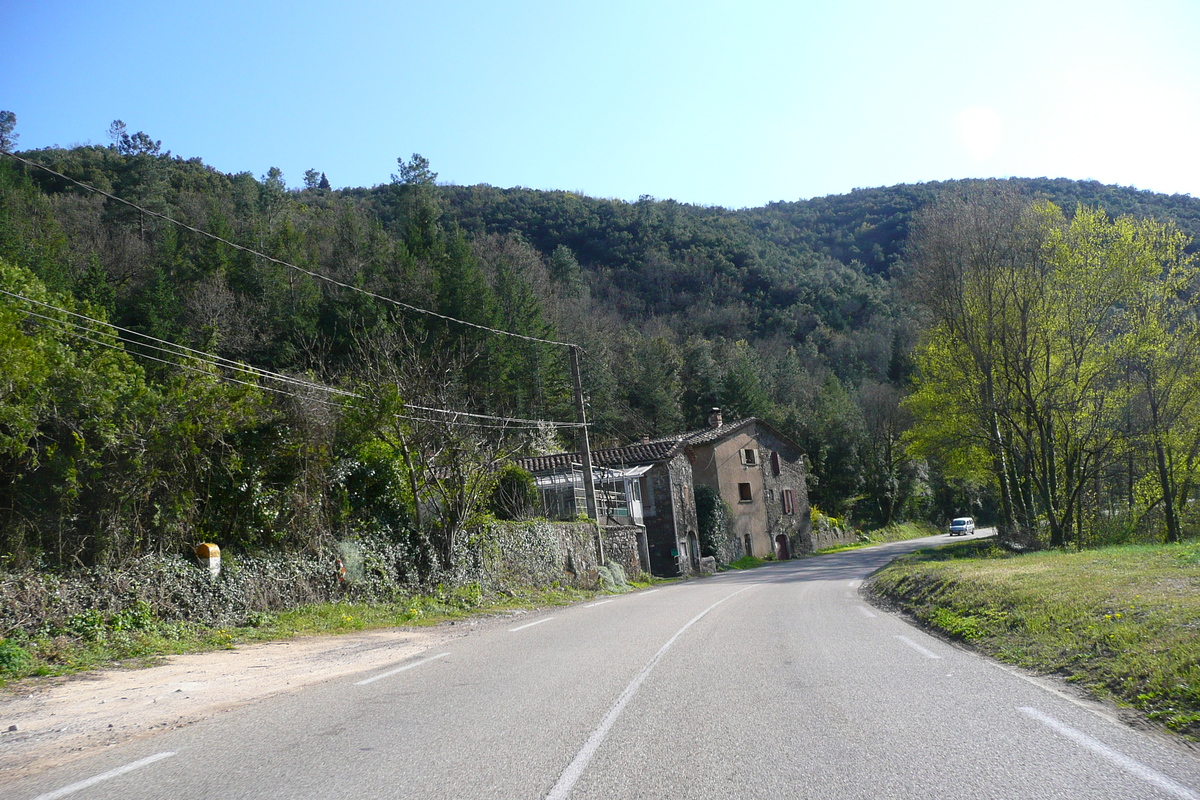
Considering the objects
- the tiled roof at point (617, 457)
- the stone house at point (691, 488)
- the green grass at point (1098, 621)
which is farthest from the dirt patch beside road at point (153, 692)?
the tiled roof at point (617, 457)

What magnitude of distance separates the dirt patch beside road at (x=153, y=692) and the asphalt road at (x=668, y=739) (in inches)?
17.4

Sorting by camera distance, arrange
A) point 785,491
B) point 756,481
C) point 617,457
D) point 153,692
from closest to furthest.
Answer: point 153,692 → point 617,457 → point 756,481 → point 785,491

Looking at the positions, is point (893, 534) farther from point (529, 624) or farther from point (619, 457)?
point (529, 624)

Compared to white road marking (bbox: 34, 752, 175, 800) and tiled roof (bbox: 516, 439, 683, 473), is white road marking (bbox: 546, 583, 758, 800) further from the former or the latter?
tiled roof (bbox: 516, 439, 683, 473)

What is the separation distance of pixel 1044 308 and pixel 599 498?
1845cm

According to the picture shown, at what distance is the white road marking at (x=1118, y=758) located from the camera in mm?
3971

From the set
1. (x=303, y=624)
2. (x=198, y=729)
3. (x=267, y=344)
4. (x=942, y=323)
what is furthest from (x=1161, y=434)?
(x=267, y=344)

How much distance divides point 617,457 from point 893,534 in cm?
3109

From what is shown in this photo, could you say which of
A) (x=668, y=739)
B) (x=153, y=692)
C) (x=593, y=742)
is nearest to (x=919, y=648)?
(x=668, y=739)

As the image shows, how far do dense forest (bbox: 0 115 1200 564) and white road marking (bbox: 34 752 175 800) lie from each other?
7181mm

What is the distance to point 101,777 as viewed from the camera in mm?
5012

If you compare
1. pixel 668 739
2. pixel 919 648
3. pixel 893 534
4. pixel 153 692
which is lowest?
pixel 893 534

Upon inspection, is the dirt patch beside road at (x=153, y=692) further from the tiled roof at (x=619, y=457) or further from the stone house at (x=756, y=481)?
the stone house at (x=756, y=481)

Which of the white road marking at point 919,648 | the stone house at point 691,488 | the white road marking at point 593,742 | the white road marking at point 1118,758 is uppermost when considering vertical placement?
the stone house at point 691,488
